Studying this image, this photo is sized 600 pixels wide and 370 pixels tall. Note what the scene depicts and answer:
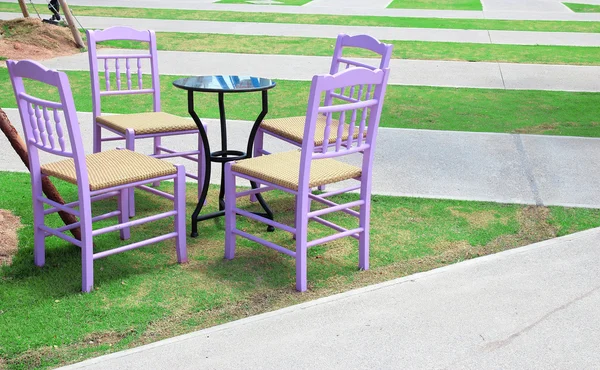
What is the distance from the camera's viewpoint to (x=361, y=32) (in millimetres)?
15633

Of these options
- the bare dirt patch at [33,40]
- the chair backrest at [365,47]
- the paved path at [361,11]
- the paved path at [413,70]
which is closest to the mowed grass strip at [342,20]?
the paved path at [361,11]

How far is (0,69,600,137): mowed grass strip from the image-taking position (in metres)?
8.46

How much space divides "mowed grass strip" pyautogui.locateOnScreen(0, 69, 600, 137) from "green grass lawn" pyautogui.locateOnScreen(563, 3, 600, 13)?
12.4 meters

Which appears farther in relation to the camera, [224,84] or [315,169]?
[224,84]

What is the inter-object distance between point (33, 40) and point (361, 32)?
5996 mm

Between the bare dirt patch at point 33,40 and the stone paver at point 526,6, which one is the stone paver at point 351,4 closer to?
the stone paver at point 526,6

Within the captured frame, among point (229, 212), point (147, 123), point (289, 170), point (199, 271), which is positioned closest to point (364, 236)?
point (289, 170)

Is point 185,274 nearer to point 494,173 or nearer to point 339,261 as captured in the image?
point 339,261

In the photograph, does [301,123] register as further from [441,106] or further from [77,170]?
[441,106]

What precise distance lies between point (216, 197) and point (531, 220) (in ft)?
7.45

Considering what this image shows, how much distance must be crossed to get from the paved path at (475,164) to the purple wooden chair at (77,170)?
1.68 meters

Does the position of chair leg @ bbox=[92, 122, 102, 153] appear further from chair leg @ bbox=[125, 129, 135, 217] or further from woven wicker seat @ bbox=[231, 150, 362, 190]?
woven wicker seat @ bbox=[231, 150, 362, 190]

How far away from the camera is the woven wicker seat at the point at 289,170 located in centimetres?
Answer: 454

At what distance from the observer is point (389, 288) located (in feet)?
14.6
